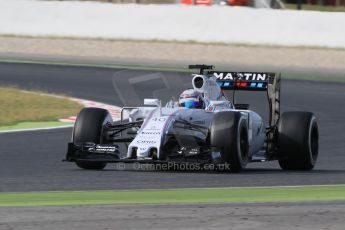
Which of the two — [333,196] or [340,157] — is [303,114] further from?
[333,196]

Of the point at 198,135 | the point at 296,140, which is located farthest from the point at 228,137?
the point at 296,140

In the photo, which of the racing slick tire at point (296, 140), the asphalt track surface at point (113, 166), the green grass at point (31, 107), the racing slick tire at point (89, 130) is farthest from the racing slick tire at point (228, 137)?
the green grass at point (31, 107)

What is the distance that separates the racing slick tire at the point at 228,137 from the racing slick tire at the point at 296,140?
3.61 ft

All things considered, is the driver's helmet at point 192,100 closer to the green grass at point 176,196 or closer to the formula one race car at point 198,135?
the formula one race car at point 198,135

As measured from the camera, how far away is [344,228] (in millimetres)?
8516

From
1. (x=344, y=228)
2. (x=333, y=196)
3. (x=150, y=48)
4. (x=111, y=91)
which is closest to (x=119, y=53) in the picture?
(x=150, y=48)

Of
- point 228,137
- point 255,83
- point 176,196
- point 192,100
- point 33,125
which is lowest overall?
point 33,125

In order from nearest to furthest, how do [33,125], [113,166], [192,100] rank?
[192,100] < [113,166] < [33,125]

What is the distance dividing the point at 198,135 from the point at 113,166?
1320mm

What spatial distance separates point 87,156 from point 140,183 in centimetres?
130

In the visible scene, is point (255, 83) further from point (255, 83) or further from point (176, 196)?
point (176, 196)

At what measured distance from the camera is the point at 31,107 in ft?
68.5

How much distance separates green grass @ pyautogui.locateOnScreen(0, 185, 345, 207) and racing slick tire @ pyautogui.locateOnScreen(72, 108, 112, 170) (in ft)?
7.16

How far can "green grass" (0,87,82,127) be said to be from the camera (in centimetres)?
1941
